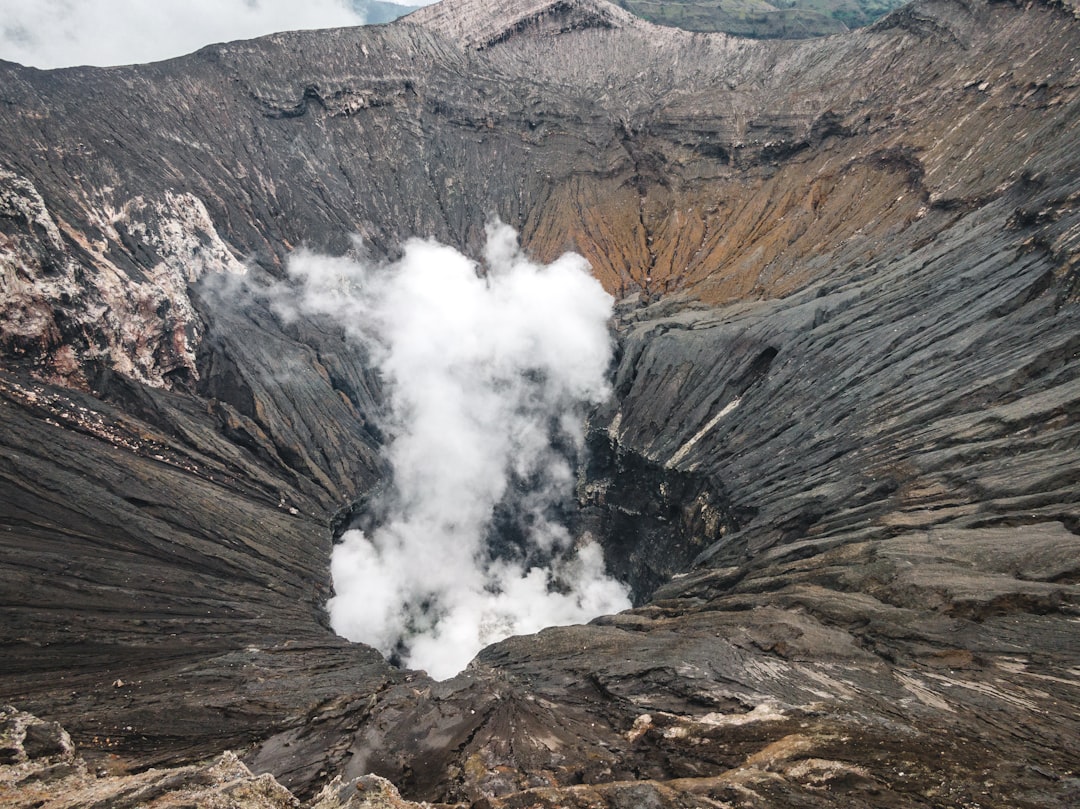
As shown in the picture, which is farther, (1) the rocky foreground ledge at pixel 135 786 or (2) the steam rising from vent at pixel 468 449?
(2) the steam rising from vent at pixel 468 449

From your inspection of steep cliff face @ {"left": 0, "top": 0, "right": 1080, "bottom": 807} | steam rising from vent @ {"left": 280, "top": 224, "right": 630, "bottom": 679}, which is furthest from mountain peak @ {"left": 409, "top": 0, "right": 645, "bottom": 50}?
steam rising from vent @ {"left": 280, "top": 224, "right": 630, "bottom": 679}

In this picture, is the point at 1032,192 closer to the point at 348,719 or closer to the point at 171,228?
the point at 348,719

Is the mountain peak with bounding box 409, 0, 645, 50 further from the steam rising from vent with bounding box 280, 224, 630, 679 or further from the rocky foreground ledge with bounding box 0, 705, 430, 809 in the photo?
the rocky foreground ledge with bounding box 0, 705, 430, 809

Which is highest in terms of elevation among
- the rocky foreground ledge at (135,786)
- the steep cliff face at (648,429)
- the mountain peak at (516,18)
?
the mountain peak at (516,18)

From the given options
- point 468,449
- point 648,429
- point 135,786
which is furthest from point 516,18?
point 135,786

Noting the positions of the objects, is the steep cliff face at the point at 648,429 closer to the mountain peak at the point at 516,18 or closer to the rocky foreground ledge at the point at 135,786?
the rocky foreground ledge at the point at 135,786

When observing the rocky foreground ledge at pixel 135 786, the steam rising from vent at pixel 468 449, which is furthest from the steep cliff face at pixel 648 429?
the steam rising from vent at pixel 468 449
